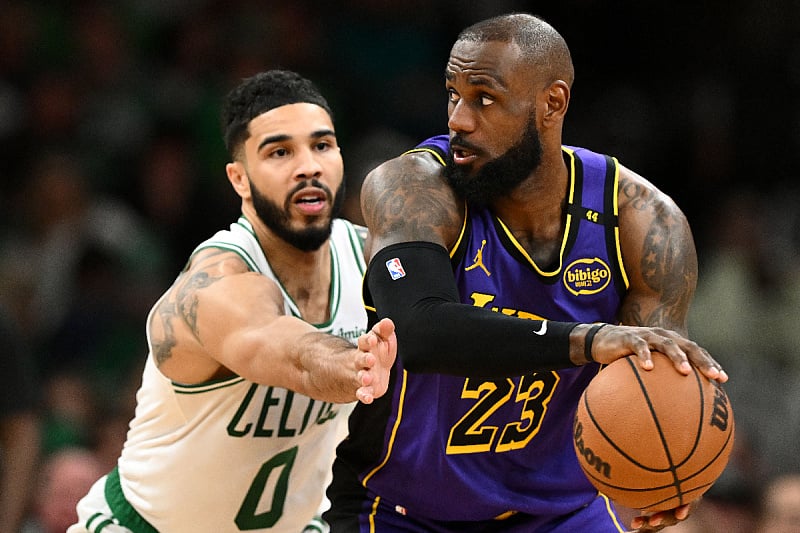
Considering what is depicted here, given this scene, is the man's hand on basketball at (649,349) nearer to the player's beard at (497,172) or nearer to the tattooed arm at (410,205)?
the tattooed arm at (410,205)

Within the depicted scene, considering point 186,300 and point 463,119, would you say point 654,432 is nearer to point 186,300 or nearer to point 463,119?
point 463,119

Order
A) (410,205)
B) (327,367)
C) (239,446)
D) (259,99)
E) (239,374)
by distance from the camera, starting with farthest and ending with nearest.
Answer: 1. (259,99)
2. (239,446)
3. (239,374)
4. (410,205)
5. (327,367)

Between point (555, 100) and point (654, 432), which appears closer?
point (654, 432)

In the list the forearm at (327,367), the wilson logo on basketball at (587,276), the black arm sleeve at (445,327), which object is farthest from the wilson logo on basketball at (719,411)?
the forearm at (327,367)

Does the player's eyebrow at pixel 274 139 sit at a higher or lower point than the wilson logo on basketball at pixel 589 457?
higher

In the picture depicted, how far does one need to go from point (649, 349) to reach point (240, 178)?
8.06 ft

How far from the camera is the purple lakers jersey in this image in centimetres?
439

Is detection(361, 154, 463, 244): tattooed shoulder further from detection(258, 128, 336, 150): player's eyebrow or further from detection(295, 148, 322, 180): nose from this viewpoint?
detection(258, 128, 336, 150): player's eyebrow

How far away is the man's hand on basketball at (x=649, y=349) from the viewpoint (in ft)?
12.0

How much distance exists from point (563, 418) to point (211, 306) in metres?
1.39

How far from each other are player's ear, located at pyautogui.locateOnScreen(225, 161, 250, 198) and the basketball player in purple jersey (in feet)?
3.91

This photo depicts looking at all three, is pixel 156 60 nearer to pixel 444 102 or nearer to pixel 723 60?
pixel 444 102

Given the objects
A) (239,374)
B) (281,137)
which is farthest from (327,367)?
(281,137)

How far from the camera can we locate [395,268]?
4.04 m
